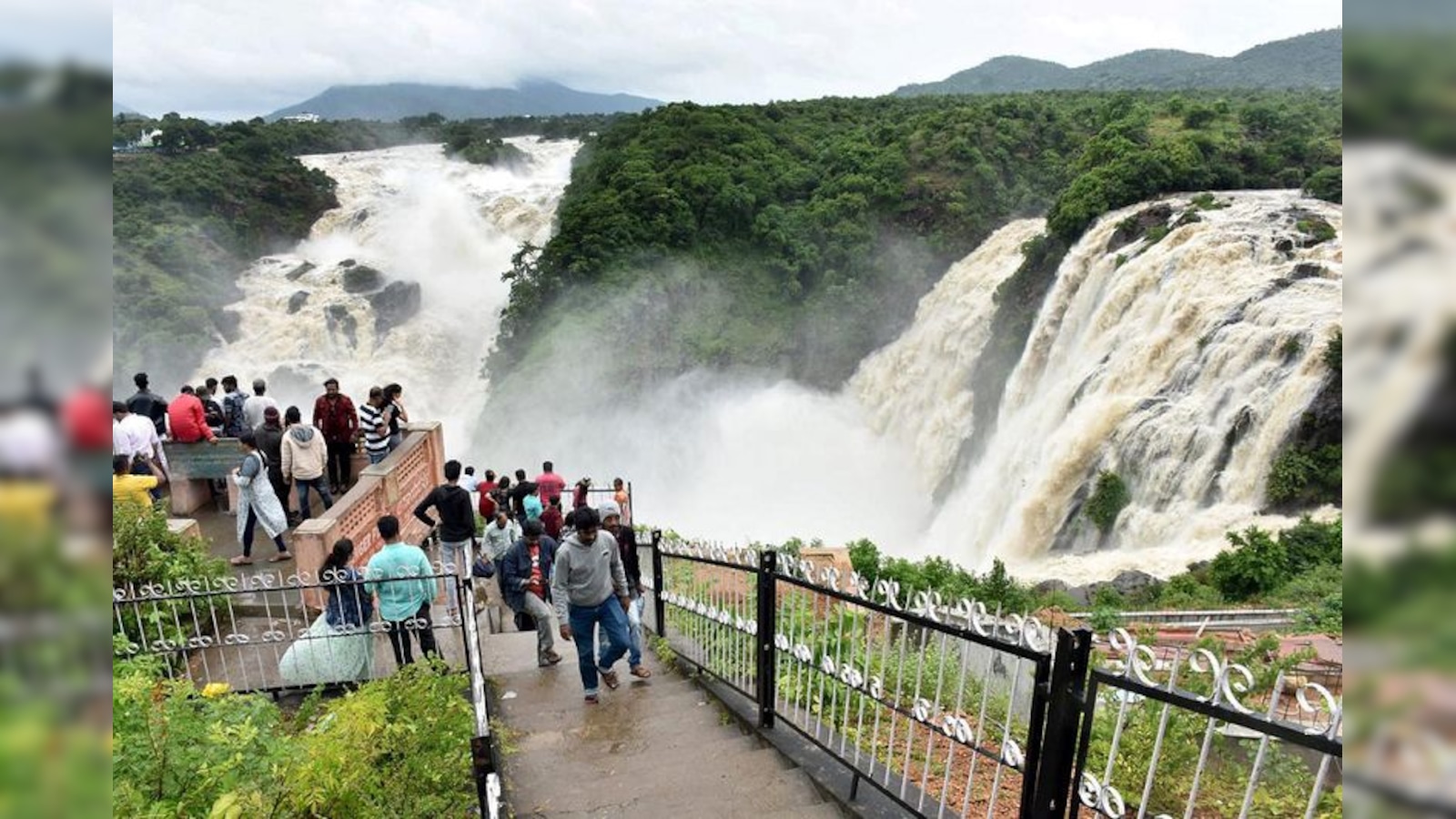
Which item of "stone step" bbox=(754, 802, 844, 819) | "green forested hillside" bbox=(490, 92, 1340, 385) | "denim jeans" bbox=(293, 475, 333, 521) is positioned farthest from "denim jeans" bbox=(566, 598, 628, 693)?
"green forested hillside" bbox=(490, 92, 1340, 385)

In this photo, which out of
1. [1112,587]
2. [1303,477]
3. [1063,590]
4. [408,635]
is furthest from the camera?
[1063,590]

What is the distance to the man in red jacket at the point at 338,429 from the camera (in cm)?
1067

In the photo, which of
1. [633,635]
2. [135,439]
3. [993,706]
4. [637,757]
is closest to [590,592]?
[633,635]

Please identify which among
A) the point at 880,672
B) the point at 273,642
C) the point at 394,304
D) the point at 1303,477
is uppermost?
the point at 880,672

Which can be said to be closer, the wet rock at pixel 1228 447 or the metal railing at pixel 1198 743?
the metal railing at pixel 1198 743

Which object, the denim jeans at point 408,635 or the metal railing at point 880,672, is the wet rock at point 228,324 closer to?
the metal railing at point 880,672

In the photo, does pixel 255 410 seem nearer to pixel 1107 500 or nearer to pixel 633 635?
pixel 633 635

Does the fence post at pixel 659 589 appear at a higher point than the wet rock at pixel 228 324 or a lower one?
higher

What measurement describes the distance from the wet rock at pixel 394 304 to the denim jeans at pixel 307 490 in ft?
92.4

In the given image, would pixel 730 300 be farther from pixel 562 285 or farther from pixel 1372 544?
pixel 1372 544

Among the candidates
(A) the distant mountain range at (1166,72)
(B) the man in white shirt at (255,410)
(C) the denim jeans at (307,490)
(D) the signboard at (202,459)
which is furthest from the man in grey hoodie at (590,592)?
(A) the distant mountain range at (1166,72)

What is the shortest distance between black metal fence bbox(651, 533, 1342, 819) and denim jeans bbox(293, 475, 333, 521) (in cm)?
419

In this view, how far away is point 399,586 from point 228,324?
112 ft

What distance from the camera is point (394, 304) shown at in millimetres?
37406
